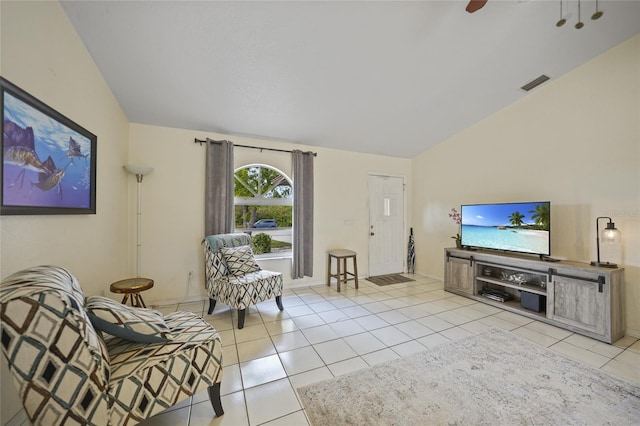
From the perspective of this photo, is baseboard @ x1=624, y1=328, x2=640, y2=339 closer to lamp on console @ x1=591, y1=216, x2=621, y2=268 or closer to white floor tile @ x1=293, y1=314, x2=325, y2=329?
lamp on console @ x1=591, y1=216, x2=621, y2=268

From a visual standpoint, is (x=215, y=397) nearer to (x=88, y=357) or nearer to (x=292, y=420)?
(x=292, y=420)

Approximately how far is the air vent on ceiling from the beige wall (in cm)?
14

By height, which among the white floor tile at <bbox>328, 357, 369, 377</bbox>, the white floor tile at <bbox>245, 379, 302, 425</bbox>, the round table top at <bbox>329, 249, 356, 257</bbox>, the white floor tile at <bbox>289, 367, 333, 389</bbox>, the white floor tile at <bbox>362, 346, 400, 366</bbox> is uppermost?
the round table top at <bbox>329, 249, 356, 257</bbox>

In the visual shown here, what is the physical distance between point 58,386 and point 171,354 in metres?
0.45

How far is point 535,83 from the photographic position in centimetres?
307

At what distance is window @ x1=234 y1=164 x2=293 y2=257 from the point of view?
384cm

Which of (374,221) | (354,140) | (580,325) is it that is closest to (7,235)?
(354,140)

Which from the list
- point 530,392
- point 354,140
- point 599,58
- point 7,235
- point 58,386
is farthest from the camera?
point 354,140

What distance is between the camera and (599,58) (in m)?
2.72

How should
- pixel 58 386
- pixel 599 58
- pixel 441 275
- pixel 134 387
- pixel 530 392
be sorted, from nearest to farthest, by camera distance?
pixel 58 386, pixel 134 387, pixel 530 392, pixel 599 58, pixel 441 275

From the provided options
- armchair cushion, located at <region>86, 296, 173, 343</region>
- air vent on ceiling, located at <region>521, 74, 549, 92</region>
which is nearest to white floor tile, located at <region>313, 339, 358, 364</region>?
armchair cushion, located at <region>86, 296, 173, 343</region>

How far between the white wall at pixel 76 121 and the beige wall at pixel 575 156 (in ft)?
16.6

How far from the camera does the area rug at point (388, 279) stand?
14.4 feet

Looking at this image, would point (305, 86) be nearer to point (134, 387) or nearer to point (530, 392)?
point (134, 387)
